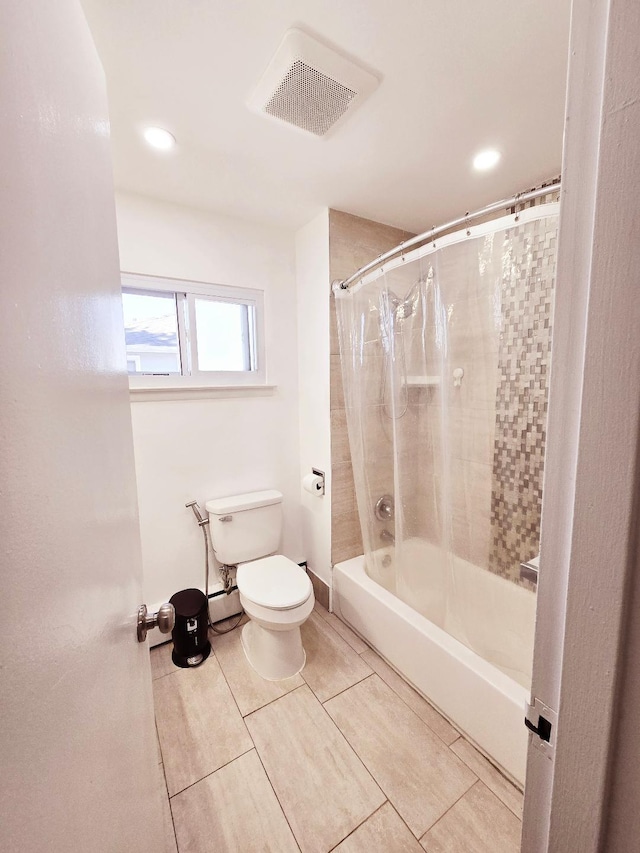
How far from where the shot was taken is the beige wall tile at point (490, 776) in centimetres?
114

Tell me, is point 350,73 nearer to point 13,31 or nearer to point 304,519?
point 13,31

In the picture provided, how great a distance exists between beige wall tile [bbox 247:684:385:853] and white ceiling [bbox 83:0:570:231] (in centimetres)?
235

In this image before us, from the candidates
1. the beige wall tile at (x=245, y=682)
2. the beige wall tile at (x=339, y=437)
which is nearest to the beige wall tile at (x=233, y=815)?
the beige wall tile at (x=245, y=682)

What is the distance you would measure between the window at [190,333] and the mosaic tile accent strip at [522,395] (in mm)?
1336

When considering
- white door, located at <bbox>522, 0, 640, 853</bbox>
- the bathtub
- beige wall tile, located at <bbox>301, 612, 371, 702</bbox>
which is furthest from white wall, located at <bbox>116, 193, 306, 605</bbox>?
white door, located at <bbox>522, 0, 640, 853</bbox>

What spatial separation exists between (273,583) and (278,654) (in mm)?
317

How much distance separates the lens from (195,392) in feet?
6.19

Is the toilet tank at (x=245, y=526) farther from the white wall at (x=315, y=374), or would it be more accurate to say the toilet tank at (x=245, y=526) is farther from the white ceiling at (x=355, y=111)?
the white ceiling at (x=355, y=111)

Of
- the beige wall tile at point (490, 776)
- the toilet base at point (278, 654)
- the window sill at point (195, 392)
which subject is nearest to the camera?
the beige wall tile at point (490, 776)

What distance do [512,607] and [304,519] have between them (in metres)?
1.25

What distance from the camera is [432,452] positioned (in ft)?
5.35

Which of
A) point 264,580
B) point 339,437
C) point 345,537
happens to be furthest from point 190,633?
point 339,437

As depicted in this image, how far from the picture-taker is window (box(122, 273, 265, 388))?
1.77m

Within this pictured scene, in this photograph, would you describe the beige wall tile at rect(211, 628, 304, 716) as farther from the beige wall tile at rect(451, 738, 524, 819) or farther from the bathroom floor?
the beige wall tile at rect(451, 738, 524, 819)
